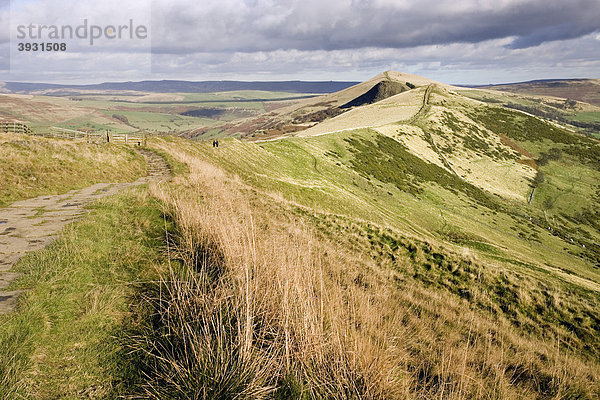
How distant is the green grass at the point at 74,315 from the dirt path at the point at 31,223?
0.26m

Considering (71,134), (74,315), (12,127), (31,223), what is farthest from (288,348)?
(71,134)

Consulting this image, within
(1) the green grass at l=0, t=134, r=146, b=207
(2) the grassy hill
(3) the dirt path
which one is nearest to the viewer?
(2) the grassy hill

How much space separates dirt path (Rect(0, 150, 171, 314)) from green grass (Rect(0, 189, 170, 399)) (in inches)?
10.3

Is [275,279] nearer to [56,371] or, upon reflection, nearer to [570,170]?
[56,371]

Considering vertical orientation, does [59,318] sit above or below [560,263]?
above

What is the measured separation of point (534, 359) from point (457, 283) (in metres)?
8.38

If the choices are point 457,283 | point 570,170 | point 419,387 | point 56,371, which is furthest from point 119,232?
point 570,170

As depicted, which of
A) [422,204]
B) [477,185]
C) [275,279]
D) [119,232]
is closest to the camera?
[275,279]

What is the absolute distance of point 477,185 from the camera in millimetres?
65000

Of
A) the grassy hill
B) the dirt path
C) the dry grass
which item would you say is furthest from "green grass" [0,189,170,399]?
the dry grass

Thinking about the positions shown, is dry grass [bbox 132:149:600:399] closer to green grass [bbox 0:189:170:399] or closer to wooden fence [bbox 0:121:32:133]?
green grass [bbox 0:189:170:399]

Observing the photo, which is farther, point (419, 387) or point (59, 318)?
point (419, 387)

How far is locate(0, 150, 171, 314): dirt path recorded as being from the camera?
19.0 feet

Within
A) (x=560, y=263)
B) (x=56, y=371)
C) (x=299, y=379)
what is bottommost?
(x=560, y=263)
